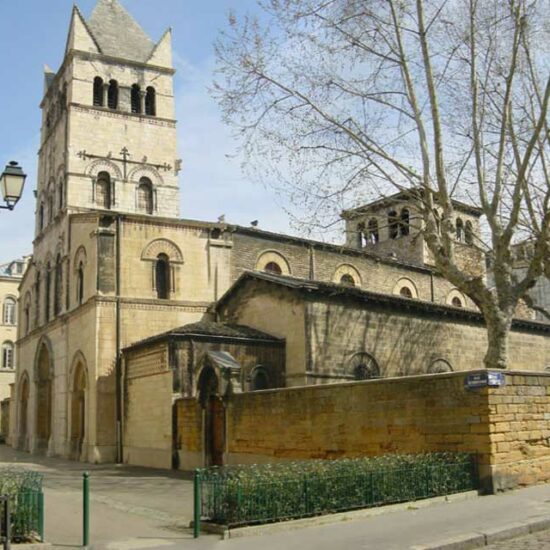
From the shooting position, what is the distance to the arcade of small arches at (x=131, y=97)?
35406 millimetres

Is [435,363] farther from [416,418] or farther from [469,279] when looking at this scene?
[416,418]

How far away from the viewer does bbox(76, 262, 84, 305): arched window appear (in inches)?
1165

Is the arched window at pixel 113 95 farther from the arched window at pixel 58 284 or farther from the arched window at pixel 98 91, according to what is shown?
the arched window at pixel 58 284

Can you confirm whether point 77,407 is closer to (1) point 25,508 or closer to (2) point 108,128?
(2) point 108,128

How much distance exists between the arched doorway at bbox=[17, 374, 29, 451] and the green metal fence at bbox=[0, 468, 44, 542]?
29.1 m

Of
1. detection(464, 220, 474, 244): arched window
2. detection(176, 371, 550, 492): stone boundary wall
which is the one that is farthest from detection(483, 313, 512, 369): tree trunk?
detection(464, 220, 474, 244): arched window

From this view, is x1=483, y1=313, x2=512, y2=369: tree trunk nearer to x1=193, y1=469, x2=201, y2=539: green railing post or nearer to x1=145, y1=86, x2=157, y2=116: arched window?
x1=193, y1=469, x2=201, y2=539: green railing post

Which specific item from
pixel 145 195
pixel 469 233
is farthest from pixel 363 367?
pixel 145 195

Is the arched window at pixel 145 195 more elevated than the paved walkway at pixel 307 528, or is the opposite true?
the arched window at pixel 145 195

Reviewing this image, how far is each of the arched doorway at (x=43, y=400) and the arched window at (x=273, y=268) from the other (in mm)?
11160

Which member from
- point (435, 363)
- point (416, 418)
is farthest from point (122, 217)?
point (416, 418)

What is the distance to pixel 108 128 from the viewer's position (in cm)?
3484

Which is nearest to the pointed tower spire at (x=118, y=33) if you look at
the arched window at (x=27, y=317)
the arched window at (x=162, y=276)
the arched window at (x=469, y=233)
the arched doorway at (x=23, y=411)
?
the arched window at (x=162, y=276)

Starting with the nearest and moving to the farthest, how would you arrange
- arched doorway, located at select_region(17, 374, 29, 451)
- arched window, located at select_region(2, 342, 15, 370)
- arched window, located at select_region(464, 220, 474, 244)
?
arched window, located at select_region(464, 220, 474, 244), arched doorway, located at select_region(17, 374, 29, 451), arched window, located at select_region(2, 342, 15, 370)
